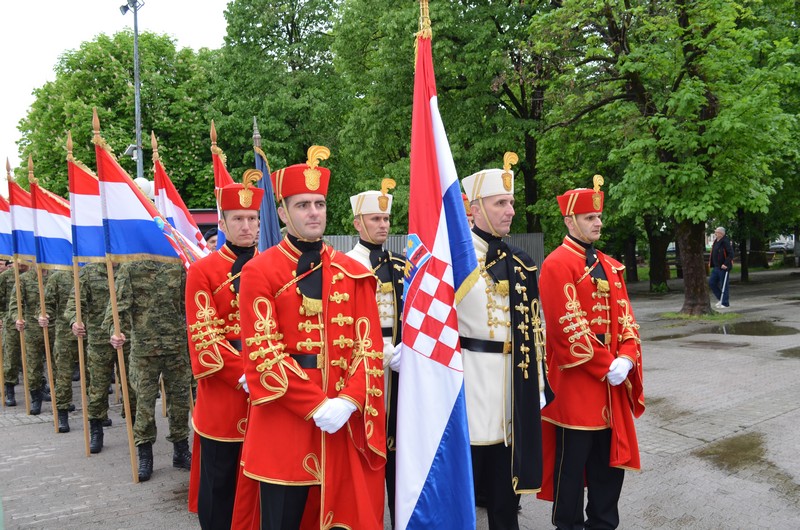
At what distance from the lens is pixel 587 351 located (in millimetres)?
4551

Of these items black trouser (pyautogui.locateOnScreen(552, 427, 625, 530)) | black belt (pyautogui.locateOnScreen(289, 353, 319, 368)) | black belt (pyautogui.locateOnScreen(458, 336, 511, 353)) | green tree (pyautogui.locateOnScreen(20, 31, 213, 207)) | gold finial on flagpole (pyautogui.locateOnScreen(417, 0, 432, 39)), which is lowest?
black trouser (pyautogui.locateOnScreen(552, 427, 625, 530))

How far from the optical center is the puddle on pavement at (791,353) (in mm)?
11587

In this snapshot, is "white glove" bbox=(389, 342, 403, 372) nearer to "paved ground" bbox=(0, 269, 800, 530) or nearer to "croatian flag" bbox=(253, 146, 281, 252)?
"paved ground" bbox=(0, 269, 800, 530)

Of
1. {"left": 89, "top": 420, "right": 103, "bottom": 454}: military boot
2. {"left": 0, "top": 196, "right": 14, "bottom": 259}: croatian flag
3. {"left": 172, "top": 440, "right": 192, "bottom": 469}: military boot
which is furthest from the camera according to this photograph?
{"left": 0, "top": 196, "right": 14, "bottom": 259}: croatian flag

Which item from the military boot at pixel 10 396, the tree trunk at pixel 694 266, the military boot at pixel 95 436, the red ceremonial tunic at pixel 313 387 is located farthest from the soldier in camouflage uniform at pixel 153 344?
the tree trunk at pixel 694 266

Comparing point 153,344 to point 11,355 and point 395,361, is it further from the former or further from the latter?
point 11,355

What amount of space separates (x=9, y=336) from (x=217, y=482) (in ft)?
29.2

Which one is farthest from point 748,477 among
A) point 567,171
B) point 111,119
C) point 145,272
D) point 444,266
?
point 111,119

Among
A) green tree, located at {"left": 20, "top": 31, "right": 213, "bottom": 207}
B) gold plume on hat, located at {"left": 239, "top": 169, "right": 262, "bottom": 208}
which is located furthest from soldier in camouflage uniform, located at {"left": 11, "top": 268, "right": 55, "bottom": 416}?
green tree, located at {"left": 20, "top": 31, "right": 213, "bottom": 207}

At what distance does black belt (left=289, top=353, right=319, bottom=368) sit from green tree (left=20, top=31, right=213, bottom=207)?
27843 millimetres

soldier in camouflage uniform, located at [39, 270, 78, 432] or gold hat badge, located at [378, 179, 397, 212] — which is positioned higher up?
gold hat badge, located at [378, 179, 397, 212]

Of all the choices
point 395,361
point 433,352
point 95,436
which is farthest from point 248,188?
point 95,436

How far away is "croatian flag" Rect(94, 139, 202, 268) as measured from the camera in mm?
6645

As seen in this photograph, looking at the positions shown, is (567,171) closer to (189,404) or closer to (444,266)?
(189,404)
